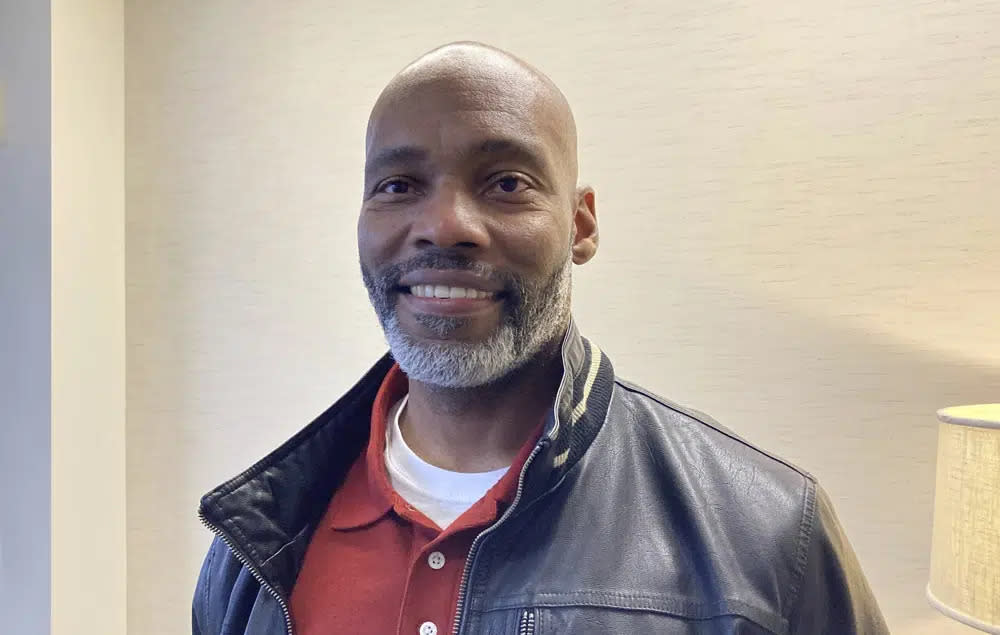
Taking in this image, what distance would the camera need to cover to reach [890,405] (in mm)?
1321

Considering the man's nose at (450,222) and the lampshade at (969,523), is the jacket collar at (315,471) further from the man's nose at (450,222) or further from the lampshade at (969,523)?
the lampshade at (969,523)

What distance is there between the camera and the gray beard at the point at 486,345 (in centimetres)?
83

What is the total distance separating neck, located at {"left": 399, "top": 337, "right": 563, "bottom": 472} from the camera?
88 centimetres

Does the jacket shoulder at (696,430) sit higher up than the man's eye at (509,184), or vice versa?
the man's eye at (509,184)

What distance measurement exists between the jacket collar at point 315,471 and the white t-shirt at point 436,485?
88 mm

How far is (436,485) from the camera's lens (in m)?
0.89

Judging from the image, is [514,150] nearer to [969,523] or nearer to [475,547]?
[475,547]

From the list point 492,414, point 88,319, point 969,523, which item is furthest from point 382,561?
point 88,319

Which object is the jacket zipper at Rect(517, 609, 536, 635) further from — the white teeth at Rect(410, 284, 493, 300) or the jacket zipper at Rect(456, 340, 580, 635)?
the white teeth at Rect(410, 284, 493, 300)

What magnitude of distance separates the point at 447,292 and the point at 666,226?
68cm

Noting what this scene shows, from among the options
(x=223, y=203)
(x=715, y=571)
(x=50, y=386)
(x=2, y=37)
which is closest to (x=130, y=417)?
(x=50, y=386)

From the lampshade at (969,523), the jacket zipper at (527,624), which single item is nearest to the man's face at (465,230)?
the jacket zipper at (527,624)

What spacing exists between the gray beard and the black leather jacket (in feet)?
0.17

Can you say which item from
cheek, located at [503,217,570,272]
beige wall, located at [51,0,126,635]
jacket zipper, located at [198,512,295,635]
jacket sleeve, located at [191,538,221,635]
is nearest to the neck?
cheek, located at [503,217,570,272]
